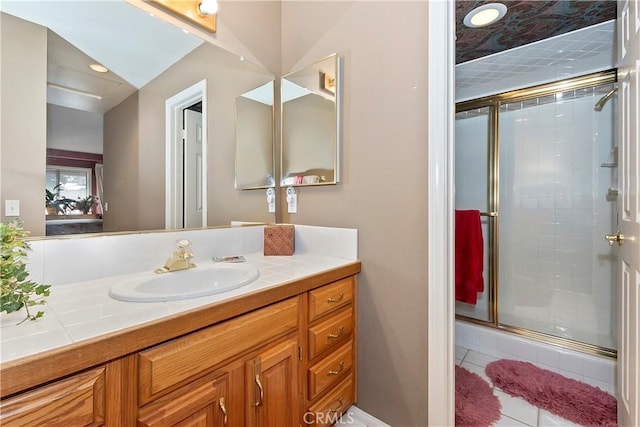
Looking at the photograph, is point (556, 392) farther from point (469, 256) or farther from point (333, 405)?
point (333, 405)

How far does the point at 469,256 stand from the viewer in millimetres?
2072

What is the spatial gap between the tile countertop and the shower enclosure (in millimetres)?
1841

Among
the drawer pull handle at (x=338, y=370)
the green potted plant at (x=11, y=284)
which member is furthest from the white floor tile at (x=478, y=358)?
the green potted plant at (x=11, y=284)

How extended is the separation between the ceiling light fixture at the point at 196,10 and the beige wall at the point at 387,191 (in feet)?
1.90

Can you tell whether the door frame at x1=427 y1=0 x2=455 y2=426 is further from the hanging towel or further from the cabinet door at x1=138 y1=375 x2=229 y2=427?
the hanging towel

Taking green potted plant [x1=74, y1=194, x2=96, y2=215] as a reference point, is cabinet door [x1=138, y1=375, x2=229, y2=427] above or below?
below

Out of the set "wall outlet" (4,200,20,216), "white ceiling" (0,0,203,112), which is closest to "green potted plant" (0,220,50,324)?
"wall outlet" (4,200,20,216)

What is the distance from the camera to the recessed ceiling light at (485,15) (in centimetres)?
149

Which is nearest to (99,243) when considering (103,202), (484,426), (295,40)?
(103,202)

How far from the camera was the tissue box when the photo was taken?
1.45 meters

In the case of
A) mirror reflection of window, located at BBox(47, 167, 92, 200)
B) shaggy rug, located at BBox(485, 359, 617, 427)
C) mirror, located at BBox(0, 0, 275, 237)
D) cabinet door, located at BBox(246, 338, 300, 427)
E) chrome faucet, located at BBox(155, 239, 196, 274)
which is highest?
mirror, located at BBox(0, 0, 275, 237)

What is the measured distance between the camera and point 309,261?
130 cm

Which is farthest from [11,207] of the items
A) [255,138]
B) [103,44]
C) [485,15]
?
[485,15]

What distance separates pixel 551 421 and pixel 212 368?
5.45 feet
